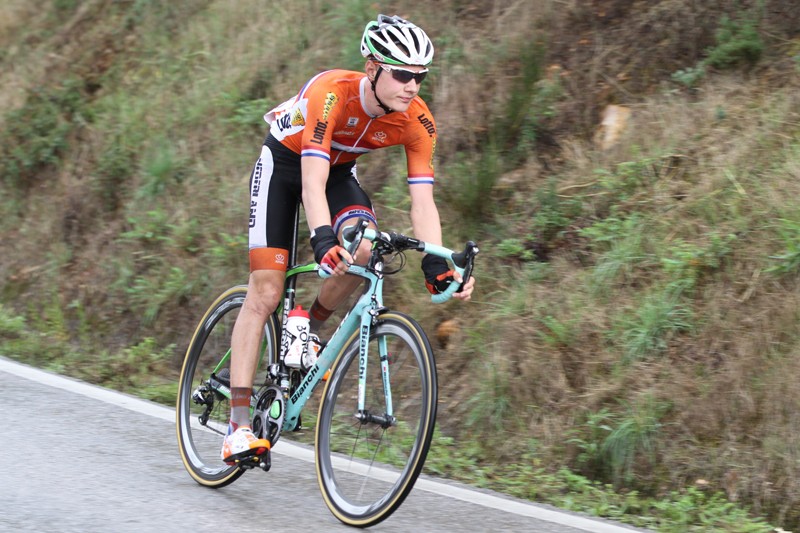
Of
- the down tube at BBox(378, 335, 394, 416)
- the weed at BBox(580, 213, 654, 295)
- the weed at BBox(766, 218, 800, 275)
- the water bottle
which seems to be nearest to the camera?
the down tube at BBox(378, 335, 394, 416)

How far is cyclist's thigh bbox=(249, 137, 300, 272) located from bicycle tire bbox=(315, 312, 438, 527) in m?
0.72

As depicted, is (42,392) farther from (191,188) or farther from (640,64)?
(640,64)

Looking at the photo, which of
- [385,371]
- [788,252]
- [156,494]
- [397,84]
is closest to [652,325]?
[788,252]

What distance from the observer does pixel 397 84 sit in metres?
4.55

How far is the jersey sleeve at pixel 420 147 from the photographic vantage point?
490cm

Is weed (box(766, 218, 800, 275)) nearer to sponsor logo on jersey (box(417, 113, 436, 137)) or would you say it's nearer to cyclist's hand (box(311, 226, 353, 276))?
sponsor logo on jersey (box(417, 113, 436, 137))

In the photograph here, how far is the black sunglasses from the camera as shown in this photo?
4.48 meters

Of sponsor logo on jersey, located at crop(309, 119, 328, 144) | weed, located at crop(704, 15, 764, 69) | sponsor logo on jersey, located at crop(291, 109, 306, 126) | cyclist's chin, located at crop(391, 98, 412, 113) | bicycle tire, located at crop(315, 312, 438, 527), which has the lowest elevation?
bicycle tire, located at crop(315, 312, 438, 527)

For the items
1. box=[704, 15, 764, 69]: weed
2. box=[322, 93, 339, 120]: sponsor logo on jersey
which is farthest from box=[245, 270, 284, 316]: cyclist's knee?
box=[704, 15, 764, 69]: weed

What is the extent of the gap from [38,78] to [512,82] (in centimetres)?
730

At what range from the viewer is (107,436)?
566 cm

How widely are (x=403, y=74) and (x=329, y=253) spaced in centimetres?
96

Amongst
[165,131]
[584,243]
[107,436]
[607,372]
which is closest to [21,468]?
[107,436]

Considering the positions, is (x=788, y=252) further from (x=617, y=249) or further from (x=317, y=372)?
(x=317, y=372)
